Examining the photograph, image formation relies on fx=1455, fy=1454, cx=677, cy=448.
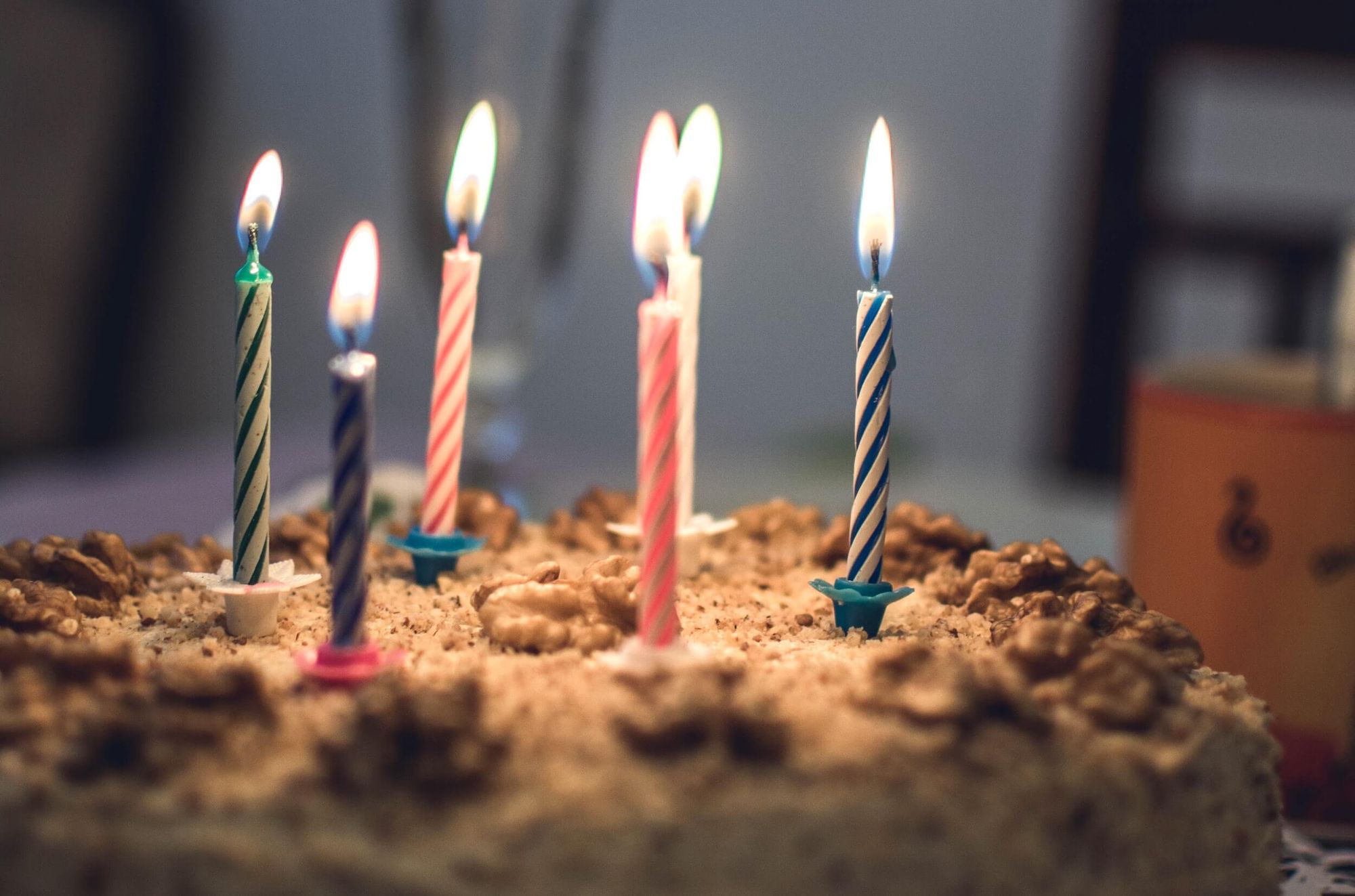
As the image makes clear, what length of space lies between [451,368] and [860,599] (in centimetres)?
35

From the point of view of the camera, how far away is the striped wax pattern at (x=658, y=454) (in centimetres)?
85

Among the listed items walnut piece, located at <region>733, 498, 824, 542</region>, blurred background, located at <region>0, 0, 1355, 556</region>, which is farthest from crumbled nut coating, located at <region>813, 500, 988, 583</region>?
blurred background, located at <region>0, 0, 1355, 556</region>

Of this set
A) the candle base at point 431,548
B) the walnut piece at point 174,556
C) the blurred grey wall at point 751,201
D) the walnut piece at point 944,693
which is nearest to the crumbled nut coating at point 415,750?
the walnut piece at point 944,693

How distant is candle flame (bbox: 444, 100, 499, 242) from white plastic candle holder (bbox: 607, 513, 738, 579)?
10.3 inches

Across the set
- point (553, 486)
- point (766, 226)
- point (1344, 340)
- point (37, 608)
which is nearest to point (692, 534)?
point (37, 608)

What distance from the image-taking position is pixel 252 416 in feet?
3.18

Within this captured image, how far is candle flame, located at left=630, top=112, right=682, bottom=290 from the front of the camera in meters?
0.95

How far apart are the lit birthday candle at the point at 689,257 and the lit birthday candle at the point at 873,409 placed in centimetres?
12

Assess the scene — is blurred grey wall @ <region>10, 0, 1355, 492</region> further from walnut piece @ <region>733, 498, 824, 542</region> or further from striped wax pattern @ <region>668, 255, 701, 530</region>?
striped wax pattern @ <region>668, 255, 701, 530</region>

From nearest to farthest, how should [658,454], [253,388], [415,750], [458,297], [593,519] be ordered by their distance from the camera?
[415,750]
[658,454]
[253,388]
[458,297]
[593,519]

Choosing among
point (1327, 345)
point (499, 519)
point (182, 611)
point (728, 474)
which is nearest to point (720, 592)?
point (499, 519)

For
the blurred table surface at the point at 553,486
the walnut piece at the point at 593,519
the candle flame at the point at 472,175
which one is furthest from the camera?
the blurred table surface at the point at 553,486

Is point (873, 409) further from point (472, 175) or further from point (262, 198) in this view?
point (262, 198)

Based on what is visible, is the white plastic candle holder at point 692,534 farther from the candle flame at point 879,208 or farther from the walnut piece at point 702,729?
the walnut piece at point 702,729
